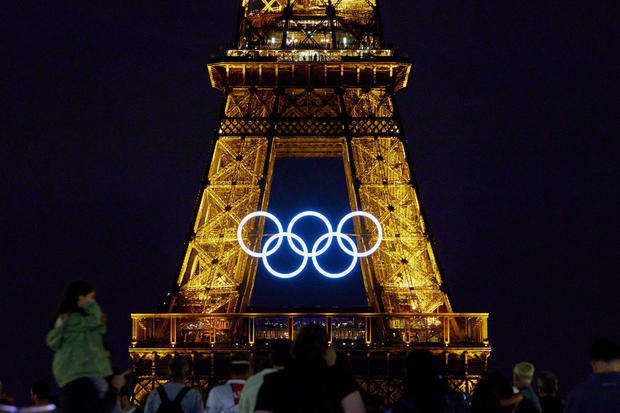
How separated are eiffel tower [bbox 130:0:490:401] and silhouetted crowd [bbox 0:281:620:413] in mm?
24032

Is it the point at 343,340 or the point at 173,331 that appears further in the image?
the point at 343,340

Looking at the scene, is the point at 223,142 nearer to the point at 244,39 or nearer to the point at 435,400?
the point at 244,39

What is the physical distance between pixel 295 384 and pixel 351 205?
32.7 metres

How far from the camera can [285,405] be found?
23.5 ft
